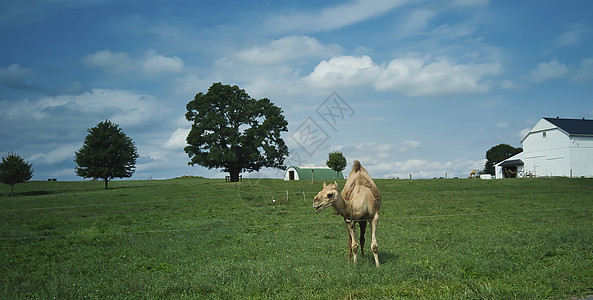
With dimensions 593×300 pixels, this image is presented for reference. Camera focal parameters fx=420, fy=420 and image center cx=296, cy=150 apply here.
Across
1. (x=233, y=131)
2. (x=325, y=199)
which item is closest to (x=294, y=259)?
(x=325, y=199)

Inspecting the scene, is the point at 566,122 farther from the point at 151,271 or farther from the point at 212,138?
the point at 151,271

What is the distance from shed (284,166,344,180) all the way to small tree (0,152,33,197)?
134ft

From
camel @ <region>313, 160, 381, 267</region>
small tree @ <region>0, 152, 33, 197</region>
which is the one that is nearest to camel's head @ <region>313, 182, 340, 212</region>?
camel @ <region>313, 160, 381, 267</region>

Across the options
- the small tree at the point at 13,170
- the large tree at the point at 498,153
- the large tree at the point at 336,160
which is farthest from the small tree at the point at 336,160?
the large tree at the point at 498,153

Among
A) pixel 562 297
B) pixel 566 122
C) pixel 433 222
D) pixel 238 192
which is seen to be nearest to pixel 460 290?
pixel 562 297

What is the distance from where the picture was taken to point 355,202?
379 inches

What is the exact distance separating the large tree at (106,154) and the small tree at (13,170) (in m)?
6.55

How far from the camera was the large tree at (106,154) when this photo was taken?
196ft

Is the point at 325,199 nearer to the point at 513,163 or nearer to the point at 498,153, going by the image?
the point at 513,163

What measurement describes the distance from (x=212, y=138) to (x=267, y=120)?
305 inches

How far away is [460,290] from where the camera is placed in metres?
7.62

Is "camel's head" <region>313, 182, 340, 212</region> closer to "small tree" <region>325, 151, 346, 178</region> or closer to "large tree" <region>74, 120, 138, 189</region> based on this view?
"small tree" <region>325, 151, 346, 178</region>

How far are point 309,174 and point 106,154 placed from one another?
33396mm

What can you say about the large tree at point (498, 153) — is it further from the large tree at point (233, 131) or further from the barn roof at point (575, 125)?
the large tree at point (233, 131)
